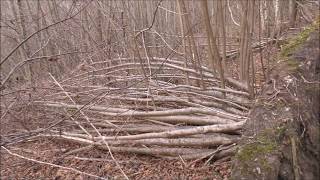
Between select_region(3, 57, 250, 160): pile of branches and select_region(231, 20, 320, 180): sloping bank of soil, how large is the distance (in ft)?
2.12

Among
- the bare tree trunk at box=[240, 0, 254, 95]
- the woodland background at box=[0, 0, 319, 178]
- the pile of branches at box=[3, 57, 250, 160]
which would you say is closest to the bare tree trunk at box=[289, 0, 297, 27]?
the woodland background at box=[0, 0, 319, 178]

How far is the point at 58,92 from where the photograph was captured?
5.50m

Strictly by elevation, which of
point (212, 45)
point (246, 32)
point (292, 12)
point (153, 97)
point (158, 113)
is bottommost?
point (158, 113)

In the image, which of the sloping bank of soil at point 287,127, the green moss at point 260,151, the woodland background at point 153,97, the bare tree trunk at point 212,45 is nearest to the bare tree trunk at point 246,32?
the woodland background at point 153,97

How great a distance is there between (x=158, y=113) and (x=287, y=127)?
6.03ft

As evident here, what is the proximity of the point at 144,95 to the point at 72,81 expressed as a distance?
1387mm

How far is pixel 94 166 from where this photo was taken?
4469mm

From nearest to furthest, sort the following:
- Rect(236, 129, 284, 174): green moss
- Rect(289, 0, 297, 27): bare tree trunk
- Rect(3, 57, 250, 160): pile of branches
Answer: Rect(236, 129, 284, 174): green moss
Rect(3, 57, 250, 160): pile of branches
Rect(289, 0, 297, 27): bare tree trunk

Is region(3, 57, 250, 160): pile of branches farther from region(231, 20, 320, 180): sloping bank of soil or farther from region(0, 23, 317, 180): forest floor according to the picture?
region(231, 20, 320, 180): sloping bank of soil

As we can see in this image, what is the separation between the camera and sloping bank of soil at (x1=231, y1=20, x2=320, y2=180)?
267 cm

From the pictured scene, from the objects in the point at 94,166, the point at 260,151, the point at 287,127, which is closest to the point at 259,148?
the point at 260,151

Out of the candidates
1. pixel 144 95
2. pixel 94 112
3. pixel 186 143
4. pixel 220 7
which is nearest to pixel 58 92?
pixel 94 112

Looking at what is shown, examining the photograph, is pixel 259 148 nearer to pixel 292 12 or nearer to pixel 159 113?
pixel 159 113

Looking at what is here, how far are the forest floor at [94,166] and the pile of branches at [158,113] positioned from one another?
0.11 meters
